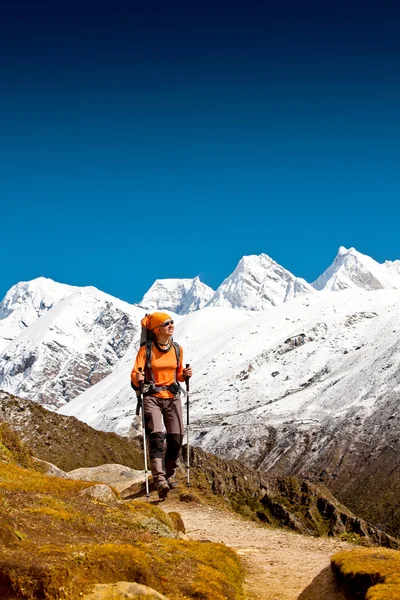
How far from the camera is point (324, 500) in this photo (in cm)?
6688

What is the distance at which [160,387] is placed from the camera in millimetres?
18547

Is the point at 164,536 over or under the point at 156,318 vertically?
under

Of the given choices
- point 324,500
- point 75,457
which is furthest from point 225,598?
point 75,457

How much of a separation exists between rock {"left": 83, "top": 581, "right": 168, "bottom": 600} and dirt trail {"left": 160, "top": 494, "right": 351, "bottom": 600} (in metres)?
3.91

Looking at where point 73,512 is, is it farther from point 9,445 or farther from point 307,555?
point 9,445

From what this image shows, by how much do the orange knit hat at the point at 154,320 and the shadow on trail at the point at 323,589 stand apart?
8557mm

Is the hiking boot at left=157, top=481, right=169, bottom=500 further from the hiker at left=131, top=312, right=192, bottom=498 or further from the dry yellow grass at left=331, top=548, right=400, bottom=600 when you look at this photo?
the dry yellow grass at left=331, top=548, right=400, bottom=600

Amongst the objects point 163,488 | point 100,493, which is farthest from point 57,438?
point 100,493

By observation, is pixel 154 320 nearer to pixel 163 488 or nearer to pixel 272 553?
pixel 163 488

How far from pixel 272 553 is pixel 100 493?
4.92 metres

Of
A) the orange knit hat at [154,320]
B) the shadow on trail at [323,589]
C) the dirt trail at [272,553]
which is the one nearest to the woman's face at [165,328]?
the orange knit hat at [154,320]

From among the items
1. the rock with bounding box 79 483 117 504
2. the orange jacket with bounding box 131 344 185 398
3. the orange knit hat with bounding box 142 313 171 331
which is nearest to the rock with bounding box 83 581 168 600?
the rock with bounding box 79 483 117 504

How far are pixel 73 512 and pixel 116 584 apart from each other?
468 cm

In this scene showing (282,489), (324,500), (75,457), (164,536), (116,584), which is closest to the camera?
(116,584)
